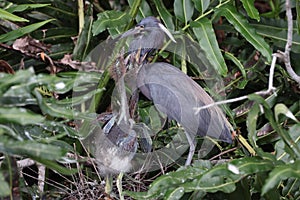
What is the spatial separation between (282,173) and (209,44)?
2.38ft

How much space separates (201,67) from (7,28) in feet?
2.52

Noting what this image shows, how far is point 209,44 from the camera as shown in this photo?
1935mm

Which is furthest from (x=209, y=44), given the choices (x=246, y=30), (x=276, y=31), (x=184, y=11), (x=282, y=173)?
(x=282, y=173)

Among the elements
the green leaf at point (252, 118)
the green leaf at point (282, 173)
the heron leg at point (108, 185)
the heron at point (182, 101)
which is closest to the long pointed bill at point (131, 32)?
the heron at point (182, 101)

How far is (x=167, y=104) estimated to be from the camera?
182 cm

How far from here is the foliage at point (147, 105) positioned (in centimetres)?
125

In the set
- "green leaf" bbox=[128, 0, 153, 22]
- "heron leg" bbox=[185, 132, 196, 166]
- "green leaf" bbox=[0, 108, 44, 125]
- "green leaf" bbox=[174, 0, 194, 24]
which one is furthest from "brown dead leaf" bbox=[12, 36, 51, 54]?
"green leaf" bbox=[0, 108, 44, 125]

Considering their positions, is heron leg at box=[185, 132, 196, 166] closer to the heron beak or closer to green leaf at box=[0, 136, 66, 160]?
the heron beak

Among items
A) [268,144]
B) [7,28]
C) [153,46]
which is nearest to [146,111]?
[153,46]

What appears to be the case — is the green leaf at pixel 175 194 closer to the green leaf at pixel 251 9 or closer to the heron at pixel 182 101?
the heron at pixel 182 101

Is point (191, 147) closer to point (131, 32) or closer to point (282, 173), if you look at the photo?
point (131, 32)

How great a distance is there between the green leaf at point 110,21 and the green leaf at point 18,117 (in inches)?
33.8

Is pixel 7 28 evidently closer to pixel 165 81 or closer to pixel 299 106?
pixel 165 81

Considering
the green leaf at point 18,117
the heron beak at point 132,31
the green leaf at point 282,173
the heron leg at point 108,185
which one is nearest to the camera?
the green leaf at point 18,117
